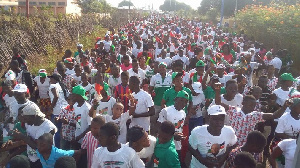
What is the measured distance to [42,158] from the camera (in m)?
3.21

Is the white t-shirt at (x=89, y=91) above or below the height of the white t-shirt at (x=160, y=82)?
below

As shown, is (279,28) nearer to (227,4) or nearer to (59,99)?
(59,99)

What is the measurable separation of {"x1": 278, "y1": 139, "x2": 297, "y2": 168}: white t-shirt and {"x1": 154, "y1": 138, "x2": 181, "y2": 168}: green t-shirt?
1268 mm

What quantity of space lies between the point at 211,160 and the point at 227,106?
1.22 m

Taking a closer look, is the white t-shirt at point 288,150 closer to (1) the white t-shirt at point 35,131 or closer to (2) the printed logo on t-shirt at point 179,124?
(2) the printed logo on t-shirt at point 179,124

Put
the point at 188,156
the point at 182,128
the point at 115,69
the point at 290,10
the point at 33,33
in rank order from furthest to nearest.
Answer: the point at 290,10, the point at 33,33, the point at 115,69, the point at 188,156, the point at 182,128

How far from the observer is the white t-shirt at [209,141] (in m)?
3.38

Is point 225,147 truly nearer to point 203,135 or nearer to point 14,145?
point 203,135

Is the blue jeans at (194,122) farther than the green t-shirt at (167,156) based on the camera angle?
Yes

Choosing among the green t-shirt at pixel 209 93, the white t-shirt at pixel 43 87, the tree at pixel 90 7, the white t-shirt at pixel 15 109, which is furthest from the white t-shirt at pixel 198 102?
the tree at pixel 90 7

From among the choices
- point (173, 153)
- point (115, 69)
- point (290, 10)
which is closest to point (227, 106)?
point (173, 153)

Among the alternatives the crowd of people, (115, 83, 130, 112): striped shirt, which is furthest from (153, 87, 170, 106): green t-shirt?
(115, 83, 130, 112): striped shirt

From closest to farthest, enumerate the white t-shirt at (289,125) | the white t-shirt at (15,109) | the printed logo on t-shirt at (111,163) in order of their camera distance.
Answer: the printed logo on t-shirt at (111,163) → the white t-shirt at (289,125) → the white t-shirt at (15,109)

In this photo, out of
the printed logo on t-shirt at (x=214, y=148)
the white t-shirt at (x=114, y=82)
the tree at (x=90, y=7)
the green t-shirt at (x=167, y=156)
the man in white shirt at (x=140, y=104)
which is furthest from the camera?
the tree at (x=90, y=7)
